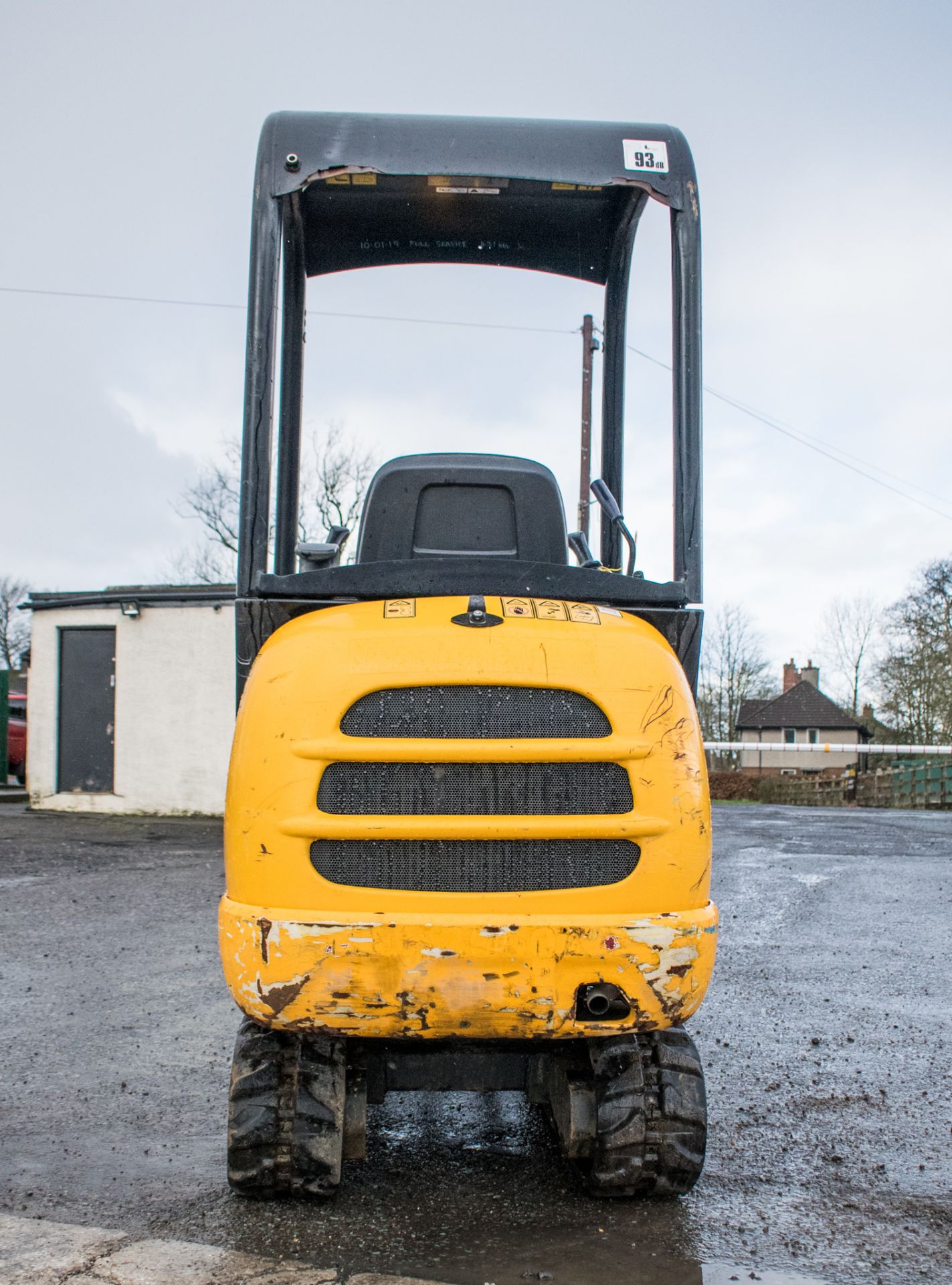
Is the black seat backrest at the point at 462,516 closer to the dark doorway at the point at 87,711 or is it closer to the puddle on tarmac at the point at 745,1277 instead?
the puddle on tarmac at the point at 745,1277

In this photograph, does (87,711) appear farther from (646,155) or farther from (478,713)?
(478,713)

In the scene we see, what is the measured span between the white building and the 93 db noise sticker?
1346 cm

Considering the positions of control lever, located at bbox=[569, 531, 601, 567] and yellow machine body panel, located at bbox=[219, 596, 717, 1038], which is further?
control lever, located at bbox=[569, 531, 601, 567]

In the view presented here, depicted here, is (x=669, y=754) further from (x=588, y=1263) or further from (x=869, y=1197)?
(x=869, y=1197)

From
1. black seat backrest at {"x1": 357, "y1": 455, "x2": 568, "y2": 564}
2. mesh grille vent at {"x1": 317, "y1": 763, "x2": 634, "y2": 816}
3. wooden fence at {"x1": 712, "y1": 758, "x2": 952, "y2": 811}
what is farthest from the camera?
wooden fence at {"x1": 712, "y1": 758, "x2": 952, "y2": 811}

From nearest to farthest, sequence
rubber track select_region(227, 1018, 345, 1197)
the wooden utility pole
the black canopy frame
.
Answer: rubber track select_region(227, 1018, 345, 1197), the black canopy frame, the wooden utility pole

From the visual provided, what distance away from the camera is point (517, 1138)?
3869 millimetres

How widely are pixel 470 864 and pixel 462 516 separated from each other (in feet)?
4.31

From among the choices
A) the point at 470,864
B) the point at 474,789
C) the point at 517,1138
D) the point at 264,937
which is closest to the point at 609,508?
the point at 474,789

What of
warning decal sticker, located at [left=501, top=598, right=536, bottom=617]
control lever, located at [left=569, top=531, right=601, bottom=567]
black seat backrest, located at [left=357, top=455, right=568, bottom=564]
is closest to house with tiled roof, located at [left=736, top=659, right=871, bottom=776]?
control lever, located at [left=569, top=531, right=601, bottom=567]

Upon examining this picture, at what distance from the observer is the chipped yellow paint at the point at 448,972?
2822 mm

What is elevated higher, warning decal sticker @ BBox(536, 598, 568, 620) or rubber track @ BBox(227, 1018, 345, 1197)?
warning decal sticker @ BBox(536, 598, 568, 620)

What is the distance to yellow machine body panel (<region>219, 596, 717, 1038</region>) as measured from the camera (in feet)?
9.28

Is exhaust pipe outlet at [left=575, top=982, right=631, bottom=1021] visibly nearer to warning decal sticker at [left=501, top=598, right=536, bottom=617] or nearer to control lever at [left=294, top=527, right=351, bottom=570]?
warning decal sticker at [left=501, top=598, right=536, bottom=617]
